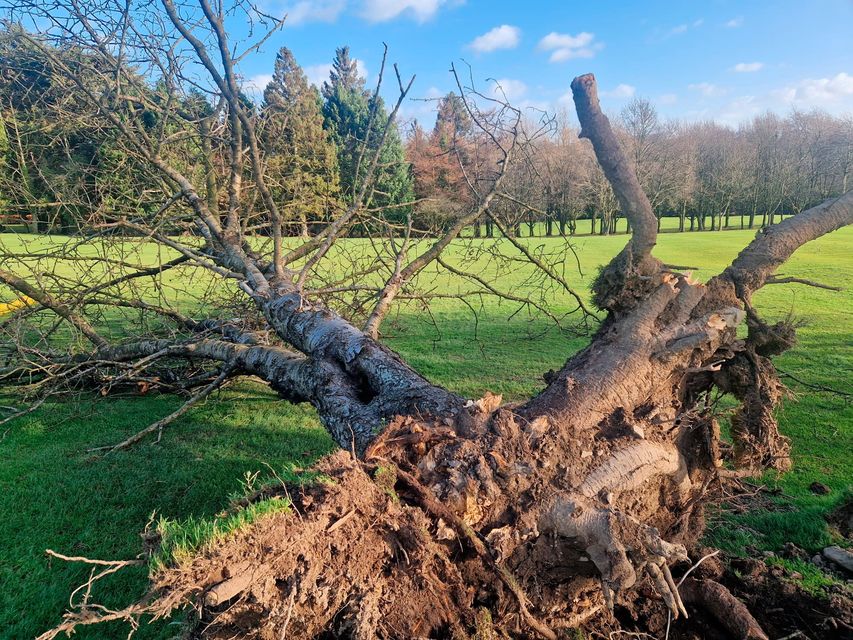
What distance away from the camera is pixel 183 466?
4.18 metres

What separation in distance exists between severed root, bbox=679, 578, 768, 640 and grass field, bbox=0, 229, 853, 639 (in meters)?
0.92

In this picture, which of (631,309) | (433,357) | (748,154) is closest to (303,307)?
(631,309)

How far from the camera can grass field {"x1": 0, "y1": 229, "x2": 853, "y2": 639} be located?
9.39ft

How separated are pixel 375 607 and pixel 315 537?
293mm

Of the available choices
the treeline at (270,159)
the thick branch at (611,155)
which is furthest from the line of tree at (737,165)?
the thick branch at (611,155)

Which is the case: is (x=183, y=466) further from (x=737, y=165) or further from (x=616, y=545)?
(x=737, y=165)

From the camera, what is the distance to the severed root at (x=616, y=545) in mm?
1759

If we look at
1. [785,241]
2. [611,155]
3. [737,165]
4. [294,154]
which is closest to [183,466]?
[611,155]

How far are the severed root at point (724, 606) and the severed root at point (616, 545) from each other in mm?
412

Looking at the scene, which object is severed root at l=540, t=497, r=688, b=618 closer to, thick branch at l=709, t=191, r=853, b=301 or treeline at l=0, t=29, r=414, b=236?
thick branch at l=709, t=191, r=853, b=301

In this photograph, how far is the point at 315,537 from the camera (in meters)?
1.62

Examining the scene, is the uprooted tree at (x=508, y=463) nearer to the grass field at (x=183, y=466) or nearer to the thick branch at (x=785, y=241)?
the thick branch at (x=785, y=241)

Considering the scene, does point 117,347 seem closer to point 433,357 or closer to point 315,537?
point 433,357

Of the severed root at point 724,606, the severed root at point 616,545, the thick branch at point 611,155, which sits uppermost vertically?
the thick branch at point 611,155
